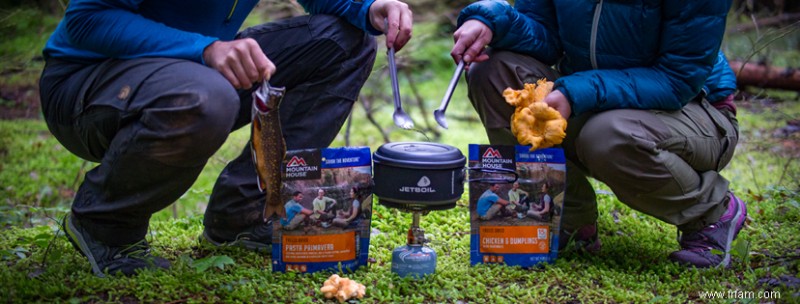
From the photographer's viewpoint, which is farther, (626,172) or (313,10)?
(313,10)

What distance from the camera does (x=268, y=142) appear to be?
205cm

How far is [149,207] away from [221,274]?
0.32 m

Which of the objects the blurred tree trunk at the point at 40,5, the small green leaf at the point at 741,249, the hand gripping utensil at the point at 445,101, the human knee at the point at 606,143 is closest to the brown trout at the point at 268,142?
the hand gripping utensil at the point at 445,101

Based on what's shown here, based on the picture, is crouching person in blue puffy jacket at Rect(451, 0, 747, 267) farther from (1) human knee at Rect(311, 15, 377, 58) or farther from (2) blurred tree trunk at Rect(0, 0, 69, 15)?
(2) blurred tree trunk at Rect(0, 0, 69, 15)

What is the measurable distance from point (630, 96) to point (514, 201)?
1.77ft

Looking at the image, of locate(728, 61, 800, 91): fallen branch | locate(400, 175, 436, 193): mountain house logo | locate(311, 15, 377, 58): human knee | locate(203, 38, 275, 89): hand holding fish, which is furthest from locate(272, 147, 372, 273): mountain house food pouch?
locate(728, 61, 800, 91): fallen branch

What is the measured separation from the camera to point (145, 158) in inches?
80.4

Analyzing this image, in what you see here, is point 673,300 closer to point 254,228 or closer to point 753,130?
point 254,228

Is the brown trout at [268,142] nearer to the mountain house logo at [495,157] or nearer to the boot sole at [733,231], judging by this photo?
the mountain house logo at [495,157]

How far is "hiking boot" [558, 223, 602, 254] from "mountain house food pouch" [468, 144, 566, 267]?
0.78ft

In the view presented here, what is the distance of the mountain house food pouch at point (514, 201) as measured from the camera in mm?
2426

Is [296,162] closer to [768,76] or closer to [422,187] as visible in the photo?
[422,187]

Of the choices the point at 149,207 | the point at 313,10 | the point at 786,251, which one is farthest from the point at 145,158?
the point at 786,251

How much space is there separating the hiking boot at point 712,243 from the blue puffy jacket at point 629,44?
0.47m
